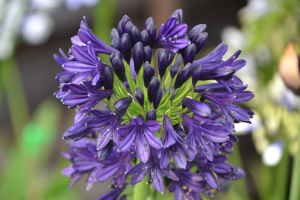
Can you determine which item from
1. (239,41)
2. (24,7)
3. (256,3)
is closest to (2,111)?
(24,7)

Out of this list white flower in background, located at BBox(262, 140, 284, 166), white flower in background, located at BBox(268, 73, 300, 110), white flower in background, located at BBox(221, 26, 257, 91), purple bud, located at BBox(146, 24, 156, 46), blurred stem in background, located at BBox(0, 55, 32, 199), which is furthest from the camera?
white flower in background, located at BBox(221, 26, 257, 91)

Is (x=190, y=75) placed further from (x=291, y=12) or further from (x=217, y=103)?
(x=291, y=12)

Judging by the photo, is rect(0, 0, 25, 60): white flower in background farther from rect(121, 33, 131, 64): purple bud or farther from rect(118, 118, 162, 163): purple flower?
rect(118, 118, 162, 163): purple flower

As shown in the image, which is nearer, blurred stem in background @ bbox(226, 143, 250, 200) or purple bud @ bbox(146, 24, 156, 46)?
purple bud @ bbox(146, 24, 156, 46)

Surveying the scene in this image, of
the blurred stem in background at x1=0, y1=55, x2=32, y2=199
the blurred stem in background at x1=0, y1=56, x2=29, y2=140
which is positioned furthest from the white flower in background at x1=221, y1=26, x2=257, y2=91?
the blurred stem in background at x1=0, y1=56, x2=29, y2=140

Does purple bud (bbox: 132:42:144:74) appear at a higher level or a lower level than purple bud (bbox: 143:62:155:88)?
higher

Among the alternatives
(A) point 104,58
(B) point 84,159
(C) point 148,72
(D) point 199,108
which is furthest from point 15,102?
(D) point 199,108

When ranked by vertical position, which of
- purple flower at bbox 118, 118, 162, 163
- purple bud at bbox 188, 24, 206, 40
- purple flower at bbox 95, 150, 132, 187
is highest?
purple bud at bbox 188, 24, 206, 40
